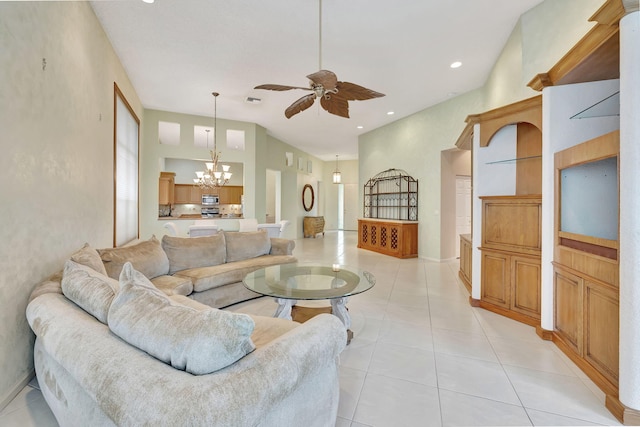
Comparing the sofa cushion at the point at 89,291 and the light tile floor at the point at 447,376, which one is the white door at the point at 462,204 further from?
the sofa cushion at the point at 89,291

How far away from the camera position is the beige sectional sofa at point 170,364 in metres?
0.89

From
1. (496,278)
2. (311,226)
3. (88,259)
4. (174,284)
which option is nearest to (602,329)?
(496,278)

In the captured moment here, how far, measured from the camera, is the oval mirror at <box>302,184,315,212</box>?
11305 mm

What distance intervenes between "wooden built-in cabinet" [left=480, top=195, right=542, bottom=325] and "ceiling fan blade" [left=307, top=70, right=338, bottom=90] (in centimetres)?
222

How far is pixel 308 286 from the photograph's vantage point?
8.75ft

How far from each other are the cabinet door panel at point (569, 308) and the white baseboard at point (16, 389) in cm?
385

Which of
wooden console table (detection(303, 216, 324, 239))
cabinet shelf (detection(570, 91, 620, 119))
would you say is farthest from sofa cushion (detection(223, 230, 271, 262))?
wooden console table (detection(303, 216, 324, 239))

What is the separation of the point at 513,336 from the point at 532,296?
20.7 inches

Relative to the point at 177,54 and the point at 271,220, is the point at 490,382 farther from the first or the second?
the point at 271,220

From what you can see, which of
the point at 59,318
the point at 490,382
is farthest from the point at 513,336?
the point at 59,318

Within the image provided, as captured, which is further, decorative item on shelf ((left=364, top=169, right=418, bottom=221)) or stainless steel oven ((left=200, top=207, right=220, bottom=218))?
stainless steel oven ((left=200, top=207, right=220, bottom=218))

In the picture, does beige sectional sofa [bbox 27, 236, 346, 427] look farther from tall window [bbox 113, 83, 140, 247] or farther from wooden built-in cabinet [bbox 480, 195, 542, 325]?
tall window [bbox 113, 83, 140, 247]

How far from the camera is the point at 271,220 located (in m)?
10.3

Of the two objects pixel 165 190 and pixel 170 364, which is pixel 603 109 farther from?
pixel 165 190
